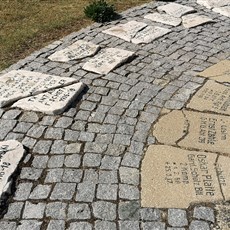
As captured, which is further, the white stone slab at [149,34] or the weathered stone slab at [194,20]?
the weathered stone slab at [194,20]

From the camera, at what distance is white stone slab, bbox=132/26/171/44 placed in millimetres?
7066

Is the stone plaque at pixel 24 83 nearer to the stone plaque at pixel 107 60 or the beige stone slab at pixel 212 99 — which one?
the stone plaque at pixel 107 60

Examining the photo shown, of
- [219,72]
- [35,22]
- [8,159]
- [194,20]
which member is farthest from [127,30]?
[8,159]

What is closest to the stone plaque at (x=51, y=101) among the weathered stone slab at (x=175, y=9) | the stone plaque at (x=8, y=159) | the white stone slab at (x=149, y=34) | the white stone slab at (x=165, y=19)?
the stone plaque at (x=8, y=159)

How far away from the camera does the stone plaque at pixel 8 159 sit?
4.12 metres

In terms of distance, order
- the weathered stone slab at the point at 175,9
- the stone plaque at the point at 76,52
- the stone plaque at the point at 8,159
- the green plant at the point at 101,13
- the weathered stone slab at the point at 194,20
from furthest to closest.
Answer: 1. the weathered stone slab at the point at 175,9
2. the green plant at the point at 101,13
3. the weathered stone slab at the point at 194,20
4. the stone plaque at the point at 76,52
5. the stone plaque at the point at 8,159

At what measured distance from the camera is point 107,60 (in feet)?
21.0

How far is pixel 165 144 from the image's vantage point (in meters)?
4.65

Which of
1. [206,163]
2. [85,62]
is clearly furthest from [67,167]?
[85,62]

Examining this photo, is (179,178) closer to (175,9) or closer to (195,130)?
(195,130)

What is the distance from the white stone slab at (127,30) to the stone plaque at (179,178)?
3.13m

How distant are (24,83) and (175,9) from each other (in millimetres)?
3840

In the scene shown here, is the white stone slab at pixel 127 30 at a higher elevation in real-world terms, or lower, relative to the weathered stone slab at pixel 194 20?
higher

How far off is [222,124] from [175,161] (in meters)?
0.88
